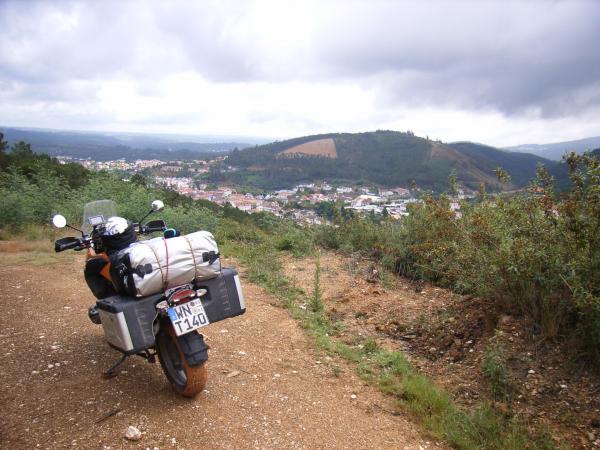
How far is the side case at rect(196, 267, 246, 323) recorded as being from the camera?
3.36m

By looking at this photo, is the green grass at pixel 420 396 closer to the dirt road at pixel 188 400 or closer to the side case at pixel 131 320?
the dirt road at pixel 188 400

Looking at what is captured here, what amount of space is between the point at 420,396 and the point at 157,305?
2220mm

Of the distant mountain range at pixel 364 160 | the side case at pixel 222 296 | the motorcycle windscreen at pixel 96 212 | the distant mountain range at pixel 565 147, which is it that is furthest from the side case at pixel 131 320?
the distant mountain range at pixel 364 160

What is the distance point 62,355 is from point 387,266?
551 cm

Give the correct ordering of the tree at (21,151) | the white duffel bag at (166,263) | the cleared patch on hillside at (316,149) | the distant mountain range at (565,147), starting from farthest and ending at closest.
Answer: the cleared patch on hillside at (316,149), the tree at (21,151), the distant mountain range at (565,147), the white duffel bag at (166,263)

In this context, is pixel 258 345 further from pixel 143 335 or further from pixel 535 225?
pixel 535 225

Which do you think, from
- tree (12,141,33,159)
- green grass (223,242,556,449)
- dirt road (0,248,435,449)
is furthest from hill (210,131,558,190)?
dirt road (0,248,435,449)

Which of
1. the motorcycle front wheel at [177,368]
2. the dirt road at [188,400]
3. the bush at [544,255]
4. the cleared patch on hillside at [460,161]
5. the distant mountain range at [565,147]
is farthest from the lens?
the cleared patch on hillside at [460,161]

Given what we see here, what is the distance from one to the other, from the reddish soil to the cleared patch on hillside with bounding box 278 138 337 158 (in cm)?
6109

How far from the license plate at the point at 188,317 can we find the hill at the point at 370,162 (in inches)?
1743

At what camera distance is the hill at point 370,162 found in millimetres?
53000

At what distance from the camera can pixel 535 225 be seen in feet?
13.8

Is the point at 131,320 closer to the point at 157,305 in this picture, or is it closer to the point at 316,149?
the point at 157,305

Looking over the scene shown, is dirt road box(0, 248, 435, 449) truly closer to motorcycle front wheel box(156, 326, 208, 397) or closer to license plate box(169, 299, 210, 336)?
motorcycle front wheel box(156, 326, 208, 397)
